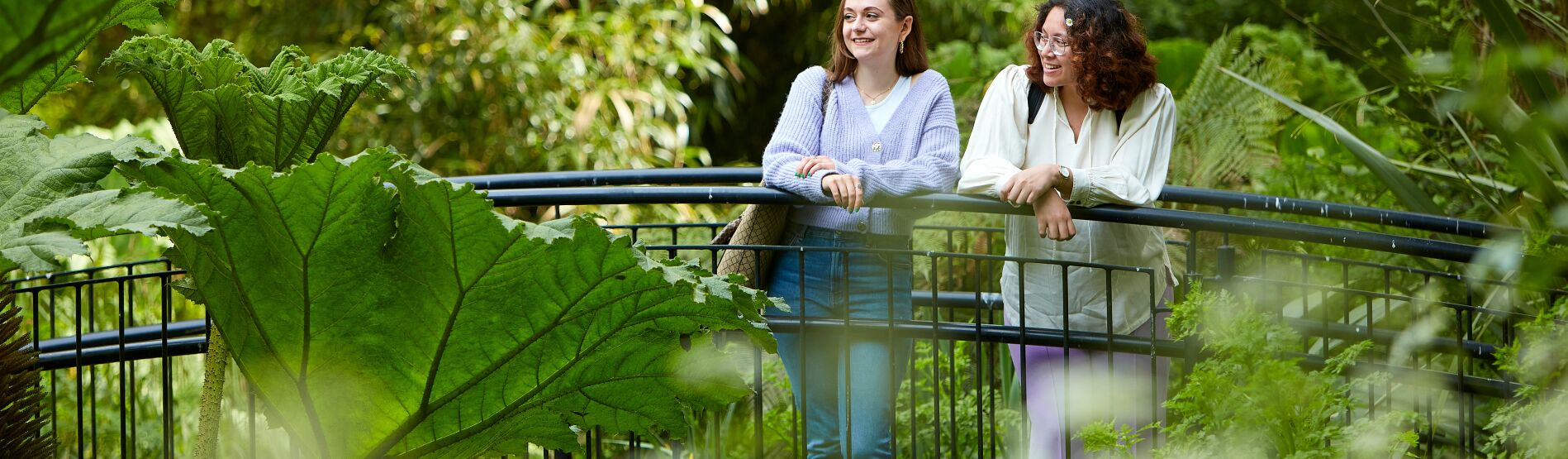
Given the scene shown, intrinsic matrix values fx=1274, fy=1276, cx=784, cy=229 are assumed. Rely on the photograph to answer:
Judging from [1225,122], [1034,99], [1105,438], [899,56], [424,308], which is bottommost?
[1105,438]

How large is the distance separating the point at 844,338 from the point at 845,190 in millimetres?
345

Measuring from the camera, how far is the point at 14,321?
1.63 metres

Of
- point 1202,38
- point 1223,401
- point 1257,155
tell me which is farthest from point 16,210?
point 1202,38

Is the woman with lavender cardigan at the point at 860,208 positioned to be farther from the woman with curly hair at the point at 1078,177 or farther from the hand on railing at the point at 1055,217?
the hand on railing at the point at 1055,217

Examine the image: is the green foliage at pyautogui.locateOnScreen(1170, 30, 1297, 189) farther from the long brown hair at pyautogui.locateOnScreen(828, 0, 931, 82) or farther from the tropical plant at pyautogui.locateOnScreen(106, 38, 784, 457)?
the tropical plant at pyautogui.locateOnScreen(106, 38, 784, 457)

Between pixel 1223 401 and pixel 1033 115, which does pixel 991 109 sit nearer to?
pixel 1033 115

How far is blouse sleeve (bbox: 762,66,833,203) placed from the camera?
8.47 feet

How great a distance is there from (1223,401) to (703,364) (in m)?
0.80

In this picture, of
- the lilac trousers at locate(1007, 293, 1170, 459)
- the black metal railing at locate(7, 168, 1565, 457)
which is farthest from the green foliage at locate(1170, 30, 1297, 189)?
the lilac trousers at locate(1007, 293, 1170, 459)

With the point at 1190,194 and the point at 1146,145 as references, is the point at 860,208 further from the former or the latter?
the point at 1190,194

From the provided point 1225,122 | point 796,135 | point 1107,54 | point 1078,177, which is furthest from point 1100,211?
point 1225,122

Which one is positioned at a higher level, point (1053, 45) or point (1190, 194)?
point (1053, 45)

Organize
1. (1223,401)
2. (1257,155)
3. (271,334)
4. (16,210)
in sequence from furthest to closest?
(1257,155)
(1223,401)
(271,334)
(16,210)

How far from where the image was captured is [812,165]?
2.54 metres
